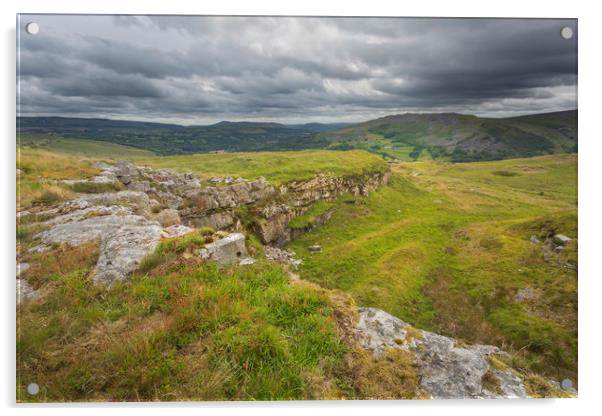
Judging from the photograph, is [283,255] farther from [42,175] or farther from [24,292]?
[24,292]

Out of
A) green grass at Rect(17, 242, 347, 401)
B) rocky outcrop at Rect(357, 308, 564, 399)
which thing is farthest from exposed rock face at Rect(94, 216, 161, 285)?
rocky outcrop at Rect(357, 308, 564, 399)

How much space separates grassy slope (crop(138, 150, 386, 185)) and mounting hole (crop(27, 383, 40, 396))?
30.7ft

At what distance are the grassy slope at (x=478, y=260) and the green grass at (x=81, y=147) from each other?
1017cm

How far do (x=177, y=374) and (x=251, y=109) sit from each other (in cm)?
868

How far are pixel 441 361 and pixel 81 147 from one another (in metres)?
12.7

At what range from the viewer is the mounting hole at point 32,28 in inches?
258

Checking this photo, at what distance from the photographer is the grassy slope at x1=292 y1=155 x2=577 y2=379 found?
25.4 feet

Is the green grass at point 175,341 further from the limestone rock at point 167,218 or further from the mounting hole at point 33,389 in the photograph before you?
the limestone rock at point 167,218

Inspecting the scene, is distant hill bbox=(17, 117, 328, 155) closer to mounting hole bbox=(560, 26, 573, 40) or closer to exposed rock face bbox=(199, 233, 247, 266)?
exposed rock face bbox=(199, 233, 247, 266)

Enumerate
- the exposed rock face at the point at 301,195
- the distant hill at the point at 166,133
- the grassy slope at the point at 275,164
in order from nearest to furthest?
the distant hill at the point at 166,133 < the grassy slope at the point at 275,164 < the exposed rock face at the point at 301,195

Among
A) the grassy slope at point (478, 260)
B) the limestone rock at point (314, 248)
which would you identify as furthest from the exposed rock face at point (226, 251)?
the limestone rock at point (314, 248)

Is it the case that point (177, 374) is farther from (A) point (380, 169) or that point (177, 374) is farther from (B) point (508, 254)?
(A) point (380, 169)

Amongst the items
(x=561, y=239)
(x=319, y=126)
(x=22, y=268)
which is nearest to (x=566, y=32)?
(x=561, y=239)

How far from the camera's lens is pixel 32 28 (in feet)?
21.5
